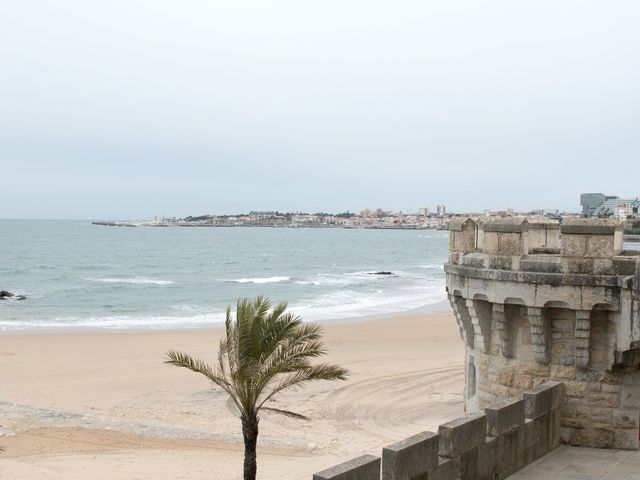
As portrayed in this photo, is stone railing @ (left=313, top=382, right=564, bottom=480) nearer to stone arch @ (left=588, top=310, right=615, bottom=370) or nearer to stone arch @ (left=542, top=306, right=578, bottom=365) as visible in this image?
stone arch @ (left=542, top=306, right=578, bottom=365)

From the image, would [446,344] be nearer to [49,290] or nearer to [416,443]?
[416,443]

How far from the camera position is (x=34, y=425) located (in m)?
17.1

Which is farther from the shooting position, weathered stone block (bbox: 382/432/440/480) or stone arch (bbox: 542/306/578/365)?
stone arch (bbox: 542/306/578/365)

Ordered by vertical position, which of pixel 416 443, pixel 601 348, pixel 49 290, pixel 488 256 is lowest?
pixel 49 290

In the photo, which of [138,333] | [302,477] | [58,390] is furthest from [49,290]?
[302,477]

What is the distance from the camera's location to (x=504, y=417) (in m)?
8.12

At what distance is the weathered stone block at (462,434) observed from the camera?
24.0 feet

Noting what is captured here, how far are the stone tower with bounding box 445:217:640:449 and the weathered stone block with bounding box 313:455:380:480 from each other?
3.55 meters

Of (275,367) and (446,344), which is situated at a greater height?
(275,367)

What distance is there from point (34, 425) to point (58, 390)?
439 cm

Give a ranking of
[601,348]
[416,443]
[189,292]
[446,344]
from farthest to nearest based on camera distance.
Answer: [189,292] → [446,344] → [601,348] → [416,443]

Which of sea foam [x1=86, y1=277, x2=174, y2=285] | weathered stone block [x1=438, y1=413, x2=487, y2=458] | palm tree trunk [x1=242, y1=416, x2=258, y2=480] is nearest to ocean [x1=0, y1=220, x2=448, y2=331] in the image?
sea foam [x1=86, y1=277, x2=174, y2=285]

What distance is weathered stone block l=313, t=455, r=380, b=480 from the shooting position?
5.97 m

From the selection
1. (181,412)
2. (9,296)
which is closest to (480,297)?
(181,412)
